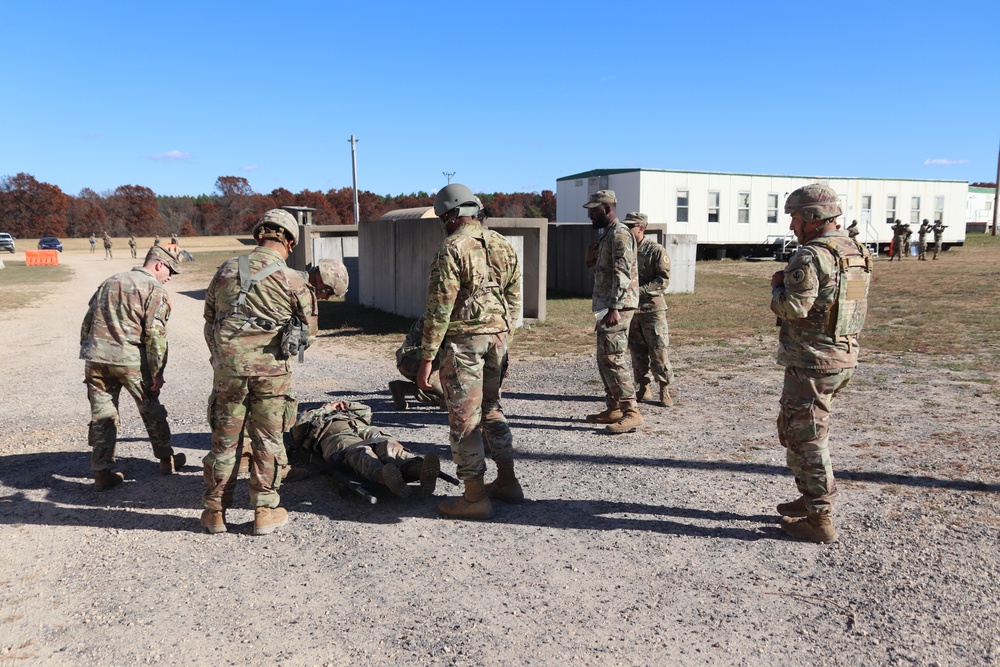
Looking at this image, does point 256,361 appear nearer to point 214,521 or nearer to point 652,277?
point 214,521

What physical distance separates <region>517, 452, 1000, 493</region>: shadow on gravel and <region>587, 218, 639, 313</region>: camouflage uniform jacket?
1.33 metres

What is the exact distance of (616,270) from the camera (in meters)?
5.98

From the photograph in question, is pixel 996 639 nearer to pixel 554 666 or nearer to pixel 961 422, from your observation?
pixel 554 666

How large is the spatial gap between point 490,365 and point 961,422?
451 cm

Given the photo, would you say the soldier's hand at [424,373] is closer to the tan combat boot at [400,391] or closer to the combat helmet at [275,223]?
the combat helmet at [275,223]

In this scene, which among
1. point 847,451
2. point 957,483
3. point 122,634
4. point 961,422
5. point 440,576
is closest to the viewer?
point 122,634

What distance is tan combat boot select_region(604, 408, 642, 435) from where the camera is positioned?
6117mm

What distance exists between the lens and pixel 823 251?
384 cm

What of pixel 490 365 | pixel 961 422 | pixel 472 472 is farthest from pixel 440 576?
pixel 961 422

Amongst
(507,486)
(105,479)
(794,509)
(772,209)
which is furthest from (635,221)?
(772,209)

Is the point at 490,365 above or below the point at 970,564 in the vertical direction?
above

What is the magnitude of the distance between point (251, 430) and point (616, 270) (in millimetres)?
3265

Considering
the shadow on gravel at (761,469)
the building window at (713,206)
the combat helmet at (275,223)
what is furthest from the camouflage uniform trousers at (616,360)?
the building window at (713,206)

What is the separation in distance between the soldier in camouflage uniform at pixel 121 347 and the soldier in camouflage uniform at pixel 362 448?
1087 millimetres
